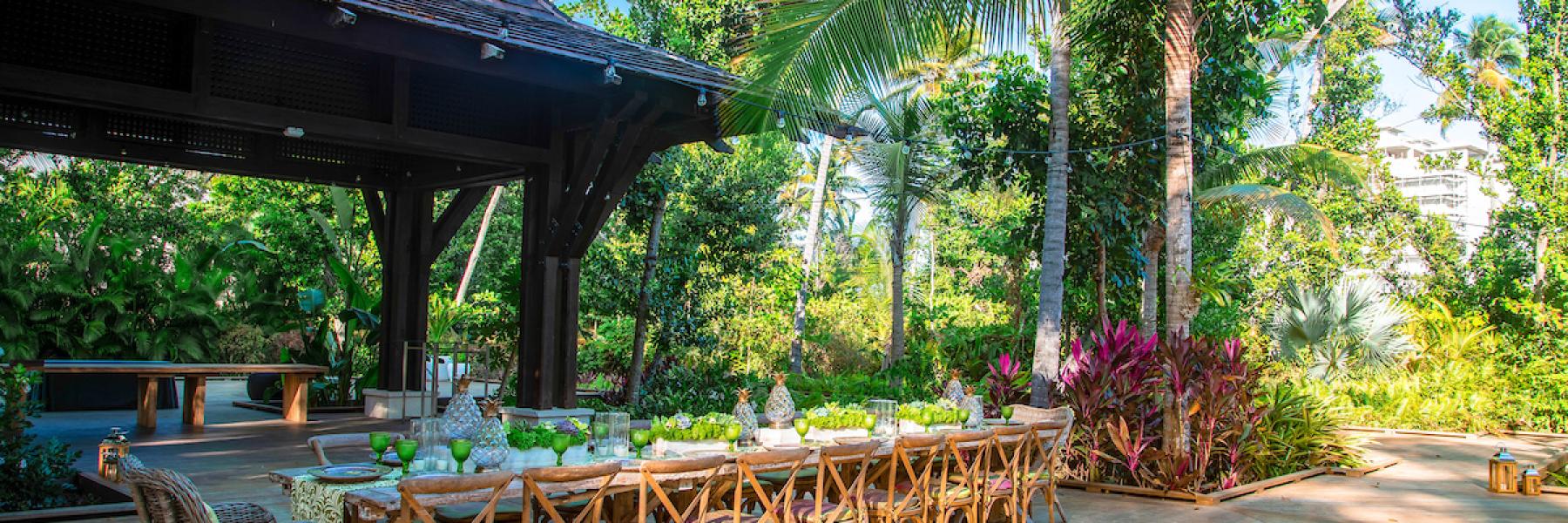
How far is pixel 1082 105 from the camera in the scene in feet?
35.8

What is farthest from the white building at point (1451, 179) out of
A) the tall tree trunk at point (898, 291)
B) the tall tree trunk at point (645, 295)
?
the tall tree trunk at point (645, 295)

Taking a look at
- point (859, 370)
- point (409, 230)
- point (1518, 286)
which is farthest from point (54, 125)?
point (1518, 286)

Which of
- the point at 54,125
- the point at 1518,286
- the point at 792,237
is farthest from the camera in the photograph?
the point at 792,237

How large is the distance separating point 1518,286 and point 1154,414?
395 inches

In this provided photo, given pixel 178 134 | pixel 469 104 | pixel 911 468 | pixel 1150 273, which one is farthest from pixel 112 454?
pixel 1150 273

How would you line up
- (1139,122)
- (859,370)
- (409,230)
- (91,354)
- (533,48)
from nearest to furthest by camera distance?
(533,48) < (1139,122) < (409,230) < (91,354) < (859,370)

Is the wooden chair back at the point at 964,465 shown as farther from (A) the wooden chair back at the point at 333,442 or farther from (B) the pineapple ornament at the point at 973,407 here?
(A) the wooden chair back at the point at 333,442

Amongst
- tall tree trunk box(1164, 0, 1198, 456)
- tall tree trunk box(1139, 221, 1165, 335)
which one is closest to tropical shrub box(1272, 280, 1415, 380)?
tall tree trunk box(1139, 221, 1165, 335)

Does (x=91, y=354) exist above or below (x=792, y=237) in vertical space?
below

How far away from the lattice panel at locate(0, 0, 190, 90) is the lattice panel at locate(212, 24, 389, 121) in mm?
265

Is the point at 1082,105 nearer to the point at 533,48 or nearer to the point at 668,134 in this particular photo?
the point at 668,134

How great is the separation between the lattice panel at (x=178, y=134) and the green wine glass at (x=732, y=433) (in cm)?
586

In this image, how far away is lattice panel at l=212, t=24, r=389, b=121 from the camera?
23.4ft


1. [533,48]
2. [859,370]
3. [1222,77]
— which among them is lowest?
[859,370]
